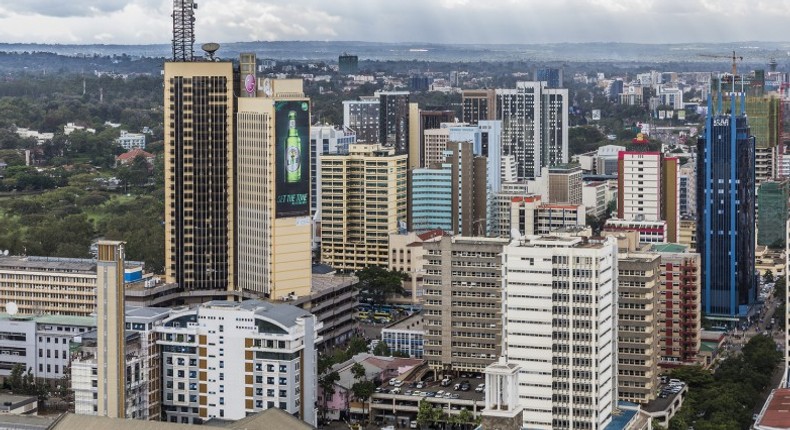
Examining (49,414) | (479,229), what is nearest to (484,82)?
(479,229)

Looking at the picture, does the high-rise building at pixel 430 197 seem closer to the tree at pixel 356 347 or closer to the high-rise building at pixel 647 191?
the high-rise building at pixel 647 191

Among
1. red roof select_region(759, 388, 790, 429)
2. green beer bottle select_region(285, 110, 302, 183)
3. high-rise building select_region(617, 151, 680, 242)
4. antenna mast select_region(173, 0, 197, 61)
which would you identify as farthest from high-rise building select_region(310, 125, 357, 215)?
red roof select_region(759, 388, 790, 429)

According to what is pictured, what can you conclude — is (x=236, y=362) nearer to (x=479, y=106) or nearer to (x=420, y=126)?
(x=420, y=126)

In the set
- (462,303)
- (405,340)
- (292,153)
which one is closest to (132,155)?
(292,153)

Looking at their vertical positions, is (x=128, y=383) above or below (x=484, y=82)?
below

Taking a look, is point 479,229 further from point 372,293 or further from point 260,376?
point 260,376

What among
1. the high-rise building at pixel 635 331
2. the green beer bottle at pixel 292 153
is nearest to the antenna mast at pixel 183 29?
the green beer bottle at pixel 292 153

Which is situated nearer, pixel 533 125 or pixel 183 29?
pixel 183 29
